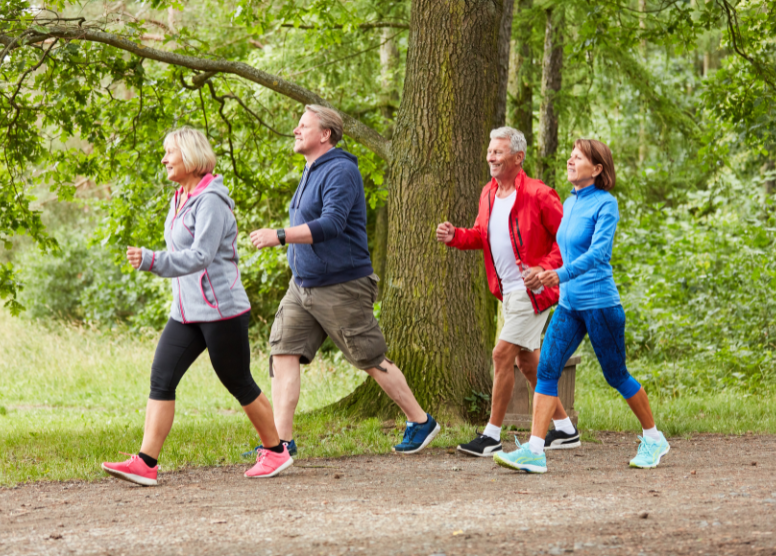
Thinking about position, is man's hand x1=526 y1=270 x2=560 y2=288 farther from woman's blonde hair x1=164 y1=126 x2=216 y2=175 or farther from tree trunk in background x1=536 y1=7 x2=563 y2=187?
tree trunk in background x1=536 y1=7 x2=563 y2=187

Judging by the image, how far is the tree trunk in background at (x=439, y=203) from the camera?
21.2 feet

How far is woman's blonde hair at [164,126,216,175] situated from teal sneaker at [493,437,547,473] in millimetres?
2369

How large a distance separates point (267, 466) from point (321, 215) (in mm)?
1531

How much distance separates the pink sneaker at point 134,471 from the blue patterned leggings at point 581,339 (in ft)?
7.59

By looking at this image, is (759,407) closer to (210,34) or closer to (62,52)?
(62,52)

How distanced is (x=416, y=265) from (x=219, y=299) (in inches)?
95.3

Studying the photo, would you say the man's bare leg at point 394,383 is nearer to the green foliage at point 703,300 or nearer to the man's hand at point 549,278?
the man's hand at point 549,278

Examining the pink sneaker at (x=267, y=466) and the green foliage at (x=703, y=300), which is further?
the green foliage at (x=703, y=300)

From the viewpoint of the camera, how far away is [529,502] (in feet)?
12.8

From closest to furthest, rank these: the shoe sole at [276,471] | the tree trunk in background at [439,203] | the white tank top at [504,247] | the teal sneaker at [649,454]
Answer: the shoe sole at [276,471] < the teal sneaker at [649,454] < the white tank top at [504,247] < the tree trunk in background at [439,203]

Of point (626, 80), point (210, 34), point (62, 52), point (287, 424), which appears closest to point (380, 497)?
point (287, 424)

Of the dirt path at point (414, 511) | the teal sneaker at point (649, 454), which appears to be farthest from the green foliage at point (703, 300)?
the dirt path at point (414, 511)

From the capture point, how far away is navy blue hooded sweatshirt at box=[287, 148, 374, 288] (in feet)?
16.4

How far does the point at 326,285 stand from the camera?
16.8ft
